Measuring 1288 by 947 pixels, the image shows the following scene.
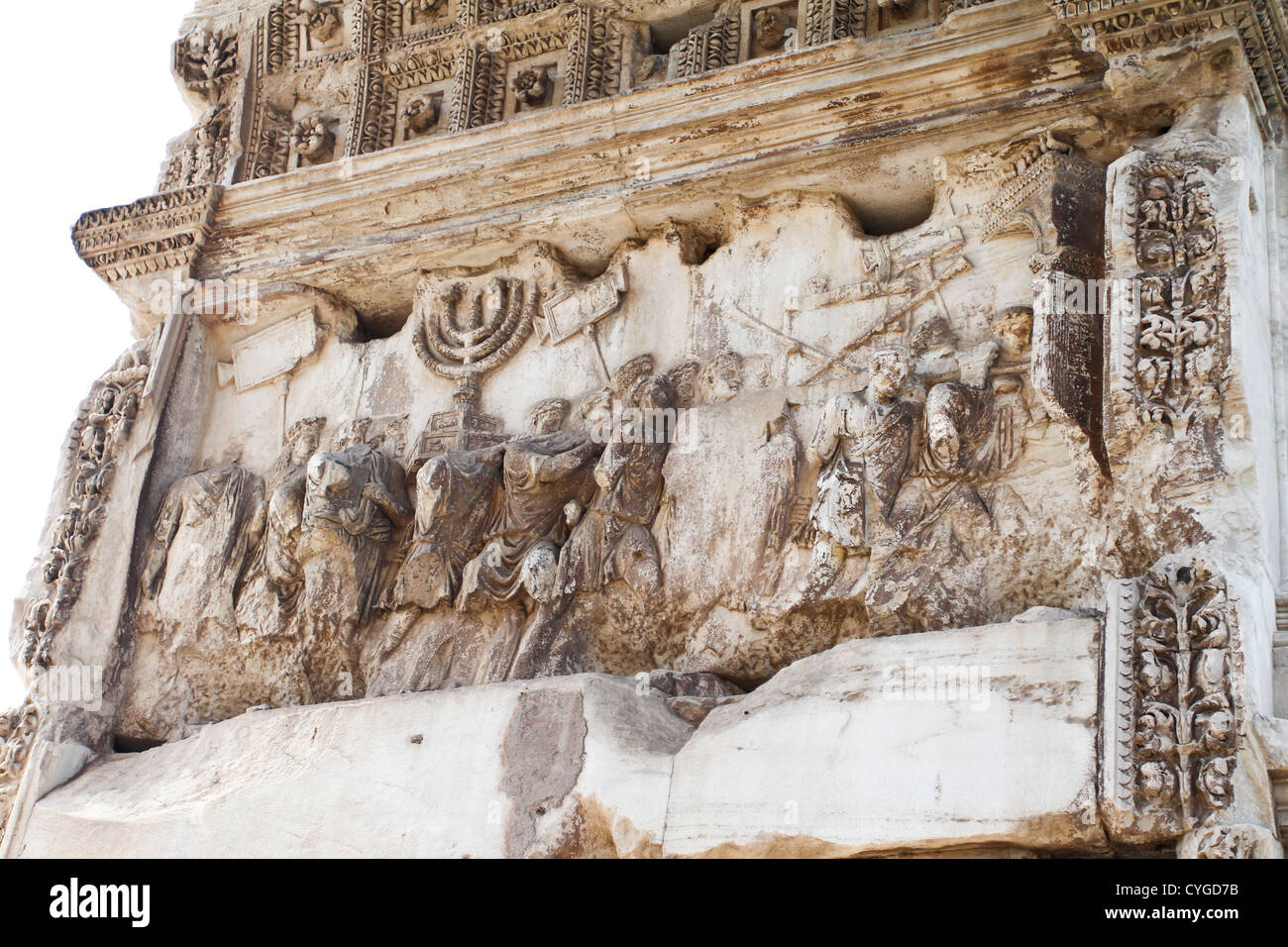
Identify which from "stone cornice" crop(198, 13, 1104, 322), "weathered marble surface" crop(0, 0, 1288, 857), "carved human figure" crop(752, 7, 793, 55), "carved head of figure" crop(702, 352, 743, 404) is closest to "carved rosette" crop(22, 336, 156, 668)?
"weathered marble surface" crop(0, 0, 1288, 857)

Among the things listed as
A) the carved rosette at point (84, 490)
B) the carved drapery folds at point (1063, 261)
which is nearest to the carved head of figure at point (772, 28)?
the carved drapery folds at point (1063, 261)

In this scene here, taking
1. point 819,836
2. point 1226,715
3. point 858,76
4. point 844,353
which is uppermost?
point 858,76

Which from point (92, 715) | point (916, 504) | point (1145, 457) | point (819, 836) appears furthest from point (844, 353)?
point (92, 715)

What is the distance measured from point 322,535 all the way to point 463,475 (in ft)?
2.17

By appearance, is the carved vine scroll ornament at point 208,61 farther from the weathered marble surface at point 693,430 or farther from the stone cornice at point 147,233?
the stone cornice at point 147,233

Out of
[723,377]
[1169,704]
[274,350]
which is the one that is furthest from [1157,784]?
[274,350]

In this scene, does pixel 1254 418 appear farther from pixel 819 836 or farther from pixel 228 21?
pixel 228 21

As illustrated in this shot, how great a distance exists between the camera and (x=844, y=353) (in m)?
7.55

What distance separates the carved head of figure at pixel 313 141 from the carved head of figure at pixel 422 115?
1.42 feet

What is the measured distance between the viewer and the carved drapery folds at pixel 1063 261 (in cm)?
675

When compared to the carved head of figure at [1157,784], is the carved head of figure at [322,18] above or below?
above

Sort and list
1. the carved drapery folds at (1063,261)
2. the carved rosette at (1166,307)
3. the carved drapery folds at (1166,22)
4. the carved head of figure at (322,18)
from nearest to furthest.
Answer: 1. the carved rosette at (1166,307)
2. the carved drapery folds at (1063,261)
3. the carved drapery folds at (1166,22)
4. the carved head of figure at (322,18)

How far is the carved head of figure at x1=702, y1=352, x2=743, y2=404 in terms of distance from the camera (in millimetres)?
7695

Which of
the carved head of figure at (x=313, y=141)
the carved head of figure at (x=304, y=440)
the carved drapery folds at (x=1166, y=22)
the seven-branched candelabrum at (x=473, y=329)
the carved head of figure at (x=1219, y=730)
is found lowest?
the carved head of figure at (x=1219, y=730)
